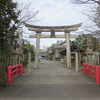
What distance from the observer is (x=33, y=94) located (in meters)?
4.78

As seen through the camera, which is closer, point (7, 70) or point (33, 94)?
point (33, 94)

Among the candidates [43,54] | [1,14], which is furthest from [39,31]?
[43,54]

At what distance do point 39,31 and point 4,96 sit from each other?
10324mm

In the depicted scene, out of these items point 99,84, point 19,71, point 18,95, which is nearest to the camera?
point 18,95

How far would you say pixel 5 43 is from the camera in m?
6.90

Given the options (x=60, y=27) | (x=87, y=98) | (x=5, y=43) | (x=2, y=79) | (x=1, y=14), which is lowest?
(x=87, y=98)

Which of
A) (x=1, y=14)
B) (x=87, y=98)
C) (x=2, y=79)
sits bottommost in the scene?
(x=87, y=98)

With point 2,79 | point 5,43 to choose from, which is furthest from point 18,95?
point 5,43

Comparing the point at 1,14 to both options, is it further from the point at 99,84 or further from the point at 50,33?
the point at 50,33

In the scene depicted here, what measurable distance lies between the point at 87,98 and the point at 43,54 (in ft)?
208

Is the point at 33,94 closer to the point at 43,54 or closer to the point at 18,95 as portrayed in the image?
the point at 18,95

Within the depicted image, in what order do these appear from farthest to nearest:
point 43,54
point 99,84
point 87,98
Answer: point 43,54 < point 99,84 < point 87,98

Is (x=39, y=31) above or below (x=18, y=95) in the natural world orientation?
above

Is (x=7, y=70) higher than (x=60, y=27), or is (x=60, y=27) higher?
(x=60, y=27)
